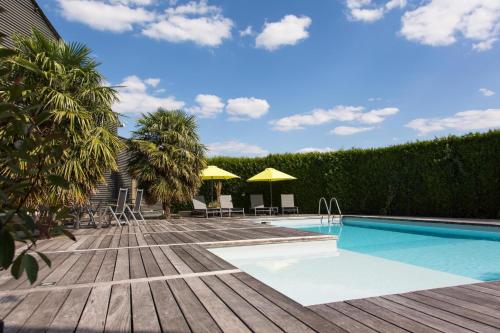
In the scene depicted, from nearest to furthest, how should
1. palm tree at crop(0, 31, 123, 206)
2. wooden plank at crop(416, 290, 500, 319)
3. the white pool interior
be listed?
wooden plank at crop(416, 290, 500, 319)
the white pool interior
palm tree at crop(0, 31, 123, 206)

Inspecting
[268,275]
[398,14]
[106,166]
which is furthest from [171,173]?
[398,14]

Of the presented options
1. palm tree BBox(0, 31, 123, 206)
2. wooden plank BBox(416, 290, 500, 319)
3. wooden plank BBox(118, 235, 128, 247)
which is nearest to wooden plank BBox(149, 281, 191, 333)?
wooden plank BBox(416, 290, 500, 319)

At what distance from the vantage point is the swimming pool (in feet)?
16.9

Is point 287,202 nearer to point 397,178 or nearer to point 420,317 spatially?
point 397,178

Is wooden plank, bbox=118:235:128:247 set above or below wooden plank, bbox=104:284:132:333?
above

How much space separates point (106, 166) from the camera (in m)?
8.20

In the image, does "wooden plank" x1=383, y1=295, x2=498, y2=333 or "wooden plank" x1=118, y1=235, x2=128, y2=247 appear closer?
"wooden plank" x1=383, y1=295, x2=498, y2=333

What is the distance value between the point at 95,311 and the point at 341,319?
181cm

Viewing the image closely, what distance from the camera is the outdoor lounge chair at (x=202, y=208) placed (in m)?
13.5

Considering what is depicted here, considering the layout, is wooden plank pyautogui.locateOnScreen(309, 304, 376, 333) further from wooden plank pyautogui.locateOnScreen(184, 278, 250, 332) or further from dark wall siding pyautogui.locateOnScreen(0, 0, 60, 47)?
dark wall siding pyautogui.locateOnScreen(0, 0, 60, 47)

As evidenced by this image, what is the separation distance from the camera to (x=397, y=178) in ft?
45.8

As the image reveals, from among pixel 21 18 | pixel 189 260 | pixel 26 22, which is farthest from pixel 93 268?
pixel 26 22

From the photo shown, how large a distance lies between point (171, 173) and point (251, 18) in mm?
7187

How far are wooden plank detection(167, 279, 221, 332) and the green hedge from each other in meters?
11.5
